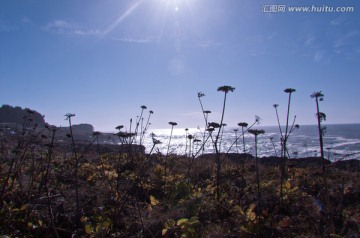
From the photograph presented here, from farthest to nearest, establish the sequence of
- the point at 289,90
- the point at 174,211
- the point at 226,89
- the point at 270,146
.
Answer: the point at 270,146
the point at 289,90
the point at 226,89
the point at 174,211

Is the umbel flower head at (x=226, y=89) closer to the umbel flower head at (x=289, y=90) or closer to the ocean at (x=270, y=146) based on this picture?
the ocean at (x=270, y=146)

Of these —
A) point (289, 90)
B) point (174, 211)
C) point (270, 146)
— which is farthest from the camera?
point (270, 146)

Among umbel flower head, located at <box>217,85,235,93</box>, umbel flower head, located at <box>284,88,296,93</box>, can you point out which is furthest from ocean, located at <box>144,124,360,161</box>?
umbel flower head, located at <box>284,88,296,93</box>

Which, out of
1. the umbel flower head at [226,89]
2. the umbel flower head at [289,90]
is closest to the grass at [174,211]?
the umbel flower head at [226,89]

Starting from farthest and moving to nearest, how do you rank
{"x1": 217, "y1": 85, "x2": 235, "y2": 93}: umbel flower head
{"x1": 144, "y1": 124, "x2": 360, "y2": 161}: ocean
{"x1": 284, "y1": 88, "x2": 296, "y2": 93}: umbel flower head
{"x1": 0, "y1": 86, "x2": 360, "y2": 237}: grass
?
1. {"x1": 144, "y1": 124, "x2": 360, "y2": 161}: ocean
2. {"x1": 284, "y1": 88, "x2": 296, "y2": 93}: umbel flower head
3. {"x1": 217, "y1": 85, "x2": 235, "y2": 93}: umbel flower head
4. {"x1": 0, "y1": 86, "x2": 360, "y2": 237}: grass

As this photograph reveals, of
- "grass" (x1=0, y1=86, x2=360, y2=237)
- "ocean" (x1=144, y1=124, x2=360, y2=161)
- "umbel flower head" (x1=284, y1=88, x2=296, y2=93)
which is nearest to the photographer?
"grass" (x1=0, y1=86, x2=360, y2=237)

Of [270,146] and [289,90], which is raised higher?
[270,146]

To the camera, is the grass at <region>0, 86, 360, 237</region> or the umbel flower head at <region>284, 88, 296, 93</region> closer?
the grass at <region>0, 86, 360, 237</region>

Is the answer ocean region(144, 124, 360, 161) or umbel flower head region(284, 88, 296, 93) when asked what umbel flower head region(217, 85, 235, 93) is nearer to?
ocean region(144, 124, 360, 161)

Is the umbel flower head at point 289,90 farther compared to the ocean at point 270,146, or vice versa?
the ocean at point 270,146

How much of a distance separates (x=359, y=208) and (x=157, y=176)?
3.97 meters

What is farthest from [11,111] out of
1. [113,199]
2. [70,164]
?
[113,199]

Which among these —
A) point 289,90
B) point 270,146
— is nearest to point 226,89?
point 289,90

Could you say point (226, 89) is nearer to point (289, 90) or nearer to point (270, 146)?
point (289, 90)
